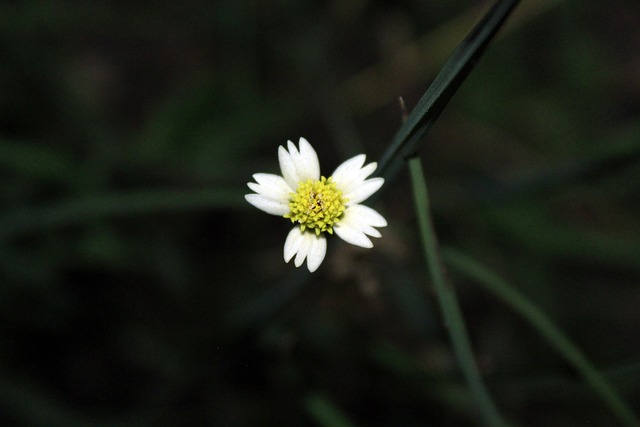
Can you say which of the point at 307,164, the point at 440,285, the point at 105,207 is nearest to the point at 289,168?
the point at 307,164

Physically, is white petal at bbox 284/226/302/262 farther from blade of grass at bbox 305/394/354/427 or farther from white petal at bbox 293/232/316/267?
blade of grass at bbox 305/394/354/427

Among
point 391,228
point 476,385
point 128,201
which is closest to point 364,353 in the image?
point 391,228

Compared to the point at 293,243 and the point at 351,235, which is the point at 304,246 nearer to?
the point at 293,243

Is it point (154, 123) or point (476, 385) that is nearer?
point (476, 385)

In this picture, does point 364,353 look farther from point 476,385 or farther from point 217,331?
point 476,385

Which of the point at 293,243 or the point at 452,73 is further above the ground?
the point at 452,73

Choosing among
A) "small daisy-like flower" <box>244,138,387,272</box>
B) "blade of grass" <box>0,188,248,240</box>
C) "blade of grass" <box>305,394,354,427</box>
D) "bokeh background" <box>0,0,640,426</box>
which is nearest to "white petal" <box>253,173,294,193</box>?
"small daisy-like flower" <box>244,138,387,272</box>
